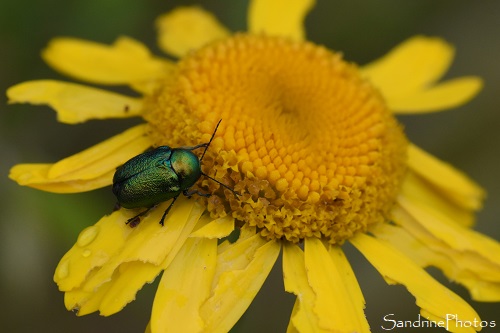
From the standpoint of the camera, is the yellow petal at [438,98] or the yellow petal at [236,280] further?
the yellow petal at [438,98]

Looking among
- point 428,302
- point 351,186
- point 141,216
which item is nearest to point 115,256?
point 141,216

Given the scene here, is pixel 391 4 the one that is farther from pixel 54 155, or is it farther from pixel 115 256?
pixel 115 256

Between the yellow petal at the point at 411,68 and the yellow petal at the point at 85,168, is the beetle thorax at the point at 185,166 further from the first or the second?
the yellow petal at the point at 411,68

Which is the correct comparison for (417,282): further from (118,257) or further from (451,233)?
(118,257)

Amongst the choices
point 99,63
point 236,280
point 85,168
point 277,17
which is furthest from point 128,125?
point 236,280

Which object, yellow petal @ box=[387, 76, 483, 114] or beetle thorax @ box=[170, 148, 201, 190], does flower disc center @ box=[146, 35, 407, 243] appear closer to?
beetle thorax @ box=[170, 148, 201, 190]

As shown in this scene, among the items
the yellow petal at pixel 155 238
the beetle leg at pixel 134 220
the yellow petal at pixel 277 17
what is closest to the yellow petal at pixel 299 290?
the yellow petal at pixel 155 238

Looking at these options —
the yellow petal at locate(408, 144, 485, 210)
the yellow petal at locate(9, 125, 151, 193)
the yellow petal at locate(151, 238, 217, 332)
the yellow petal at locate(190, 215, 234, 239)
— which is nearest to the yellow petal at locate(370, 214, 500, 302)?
the yellow petal at locate(408, 144, 485, 210)
